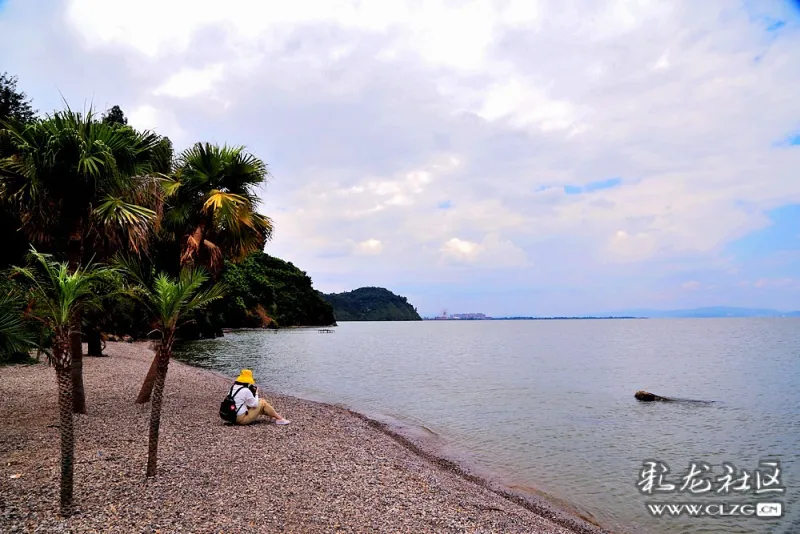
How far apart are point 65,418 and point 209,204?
8447 millimetres

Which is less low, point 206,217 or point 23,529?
point 206,217

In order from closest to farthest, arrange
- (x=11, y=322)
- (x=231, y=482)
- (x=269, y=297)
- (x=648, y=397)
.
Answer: (x=11, y=322), (x=231, y=482), (x=648, y=397), (x=269, y=297)

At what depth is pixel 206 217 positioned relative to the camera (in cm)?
1455

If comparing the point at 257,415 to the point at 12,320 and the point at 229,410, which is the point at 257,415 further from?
the point at 12,320

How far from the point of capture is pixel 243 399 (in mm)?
12383

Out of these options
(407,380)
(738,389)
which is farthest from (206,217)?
(738,389)

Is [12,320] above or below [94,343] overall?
above

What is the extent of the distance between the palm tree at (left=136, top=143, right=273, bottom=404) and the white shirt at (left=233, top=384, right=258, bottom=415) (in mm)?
3240

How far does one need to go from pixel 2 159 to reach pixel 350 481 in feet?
31.4

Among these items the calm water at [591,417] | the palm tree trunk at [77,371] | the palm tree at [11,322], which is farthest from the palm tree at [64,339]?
the calm water at [591,417]

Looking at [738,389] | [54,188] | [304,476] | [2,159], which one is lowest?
[738,389]

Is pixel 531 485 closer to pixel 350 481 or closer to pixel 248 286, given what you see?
pixel 350 481

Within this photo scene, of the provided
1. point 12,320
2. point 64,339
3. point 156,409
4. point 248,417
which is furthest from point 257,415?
point 64,339

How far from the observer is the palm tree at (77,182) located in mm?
9750
